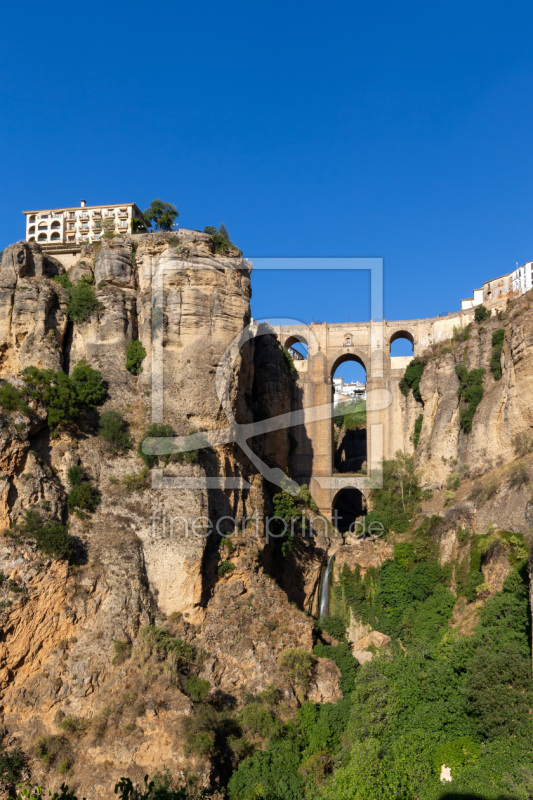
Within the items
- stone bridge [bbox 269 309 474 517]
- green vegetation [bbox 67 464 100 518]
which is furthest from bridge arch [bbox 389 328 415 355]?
green vegetation [bbox 67 464 100 518]

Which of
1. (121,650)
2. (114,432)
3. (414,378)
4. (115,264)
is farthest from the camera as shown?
(414,378)

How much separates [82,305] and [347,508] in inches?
993

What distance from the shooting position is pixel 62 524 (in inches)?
Answer: 974

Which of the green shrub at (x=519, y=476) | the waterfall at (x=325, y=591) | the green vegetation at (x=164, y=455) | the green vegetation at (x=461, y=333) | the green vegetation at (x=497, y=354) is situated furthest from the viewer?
the green vegetation at (x=461, y=333)

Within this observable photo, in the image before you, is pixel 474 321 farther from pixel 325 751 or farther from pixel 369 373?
pixel 325 751

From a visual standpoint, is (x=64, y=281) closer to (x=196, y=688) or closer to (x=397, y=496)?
(x=196, y=688)

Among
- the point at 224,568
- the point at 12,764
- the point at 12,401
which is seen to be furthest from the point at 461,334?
the point at 12,764

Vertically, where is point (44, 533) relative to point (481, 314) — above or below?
below

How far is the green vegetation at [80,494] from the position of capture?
25453 millimetres

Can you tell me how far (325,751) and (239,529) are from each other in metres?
9.03

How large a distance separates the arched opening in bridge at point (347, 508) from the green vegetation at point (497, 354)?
12.3 m

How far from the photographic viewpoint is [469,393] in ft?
127

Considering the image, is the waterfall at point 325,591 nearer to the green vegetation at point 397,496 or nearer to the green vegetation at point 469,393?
the green vegetation at point 397,496

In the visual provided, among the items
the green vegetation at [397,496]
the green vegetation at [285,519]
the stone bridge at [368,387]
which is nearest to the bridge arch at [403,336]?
the stone bridge at [368,387]
